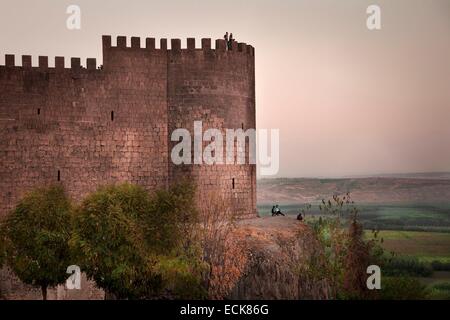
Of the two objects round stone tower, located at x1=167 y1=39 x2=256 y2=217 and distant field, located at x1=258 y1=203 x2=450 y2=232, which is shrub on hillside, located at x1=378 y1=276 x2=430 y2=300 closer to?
round stone tower, located at x1=167 y1=39 x2=256 y2=217

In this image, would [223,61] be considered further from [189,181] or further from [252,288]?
[252,288]

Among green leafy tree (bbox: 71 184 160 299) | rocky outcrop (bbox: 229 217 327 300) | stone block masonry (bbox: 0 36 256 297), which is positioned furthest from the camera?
stone block masonry (bbox: 0 36 256 297)

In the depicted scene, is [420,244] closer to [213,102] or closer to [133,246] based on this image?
[213,102]

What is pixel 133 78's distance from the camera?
34.6 meters

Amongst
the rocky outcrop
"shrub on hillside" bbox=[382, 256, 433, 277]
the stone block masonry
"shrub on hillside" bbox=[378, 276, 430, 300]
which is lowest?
"shrub on hillside" bbox=[382, 256, 433, 277]

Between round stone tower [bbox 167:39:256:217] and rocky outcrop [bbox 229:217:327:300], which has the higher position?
round stone tower [bbox 167:39:256:217]

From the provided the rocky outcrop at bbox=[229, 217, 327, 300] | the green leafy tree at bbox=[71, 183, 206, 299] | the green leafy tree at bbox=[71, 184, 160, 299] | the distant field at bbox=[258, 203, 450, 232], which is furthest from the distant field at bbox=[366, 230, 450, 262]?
the green leafy tree at bbox=[71, 184, 160, 299]

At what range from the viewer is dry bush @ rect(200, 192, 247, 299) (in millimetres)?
31125

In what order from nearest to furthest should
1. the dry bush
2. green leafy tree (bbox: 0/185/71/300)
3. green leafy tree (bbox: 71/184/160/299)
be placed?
green leafy tree (bbox: 71/184/160/299)
green leafy tree (bbox: 0/185/71/300)
the dry bush

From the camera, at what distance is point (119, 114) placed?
34.3 meters

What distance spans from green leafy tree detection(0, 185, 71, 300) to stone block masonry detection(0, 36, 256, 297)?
2125 mm

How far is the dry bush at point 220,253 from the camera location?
31.1 meters

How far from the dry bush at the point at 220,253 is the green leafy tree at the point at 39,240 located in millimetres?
4592

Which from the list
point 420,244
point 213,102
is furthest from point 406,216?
point 213,102
